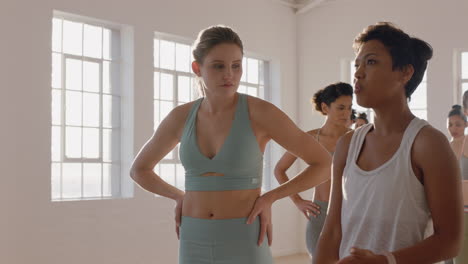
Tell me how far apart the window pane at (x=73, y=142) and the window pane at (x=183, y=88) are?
169 cm

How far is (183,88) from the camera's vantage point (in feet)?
26.4

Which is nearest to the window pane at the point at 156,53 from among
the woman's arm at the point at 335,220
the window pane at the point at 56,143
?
the window pane at the point at 56,143

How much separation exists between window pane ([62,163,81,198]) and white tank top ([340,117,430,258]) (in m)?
5.44

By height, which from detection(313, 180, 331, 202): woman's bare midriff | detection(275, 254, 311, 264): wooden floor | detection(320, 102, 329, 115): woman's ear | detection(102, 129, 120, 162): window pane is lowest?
detection(275, 254, 311, 264): wooden floor

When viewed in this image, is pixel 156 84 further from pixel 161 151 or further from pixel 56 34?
pixel 161 151

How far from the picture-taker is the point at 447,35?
8242 millimetres

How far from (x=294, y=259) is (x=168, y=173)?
2447 millimetres

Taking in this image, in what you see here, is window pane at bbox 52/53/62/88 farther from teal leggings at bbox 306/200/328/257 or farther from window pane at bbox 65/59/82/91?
teal leggings at bbox 306/200/328/257

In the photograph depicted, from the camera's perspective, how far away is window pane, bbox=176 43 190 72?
797 cm

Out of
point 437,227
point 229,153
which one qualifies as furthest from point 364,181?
point 229,153

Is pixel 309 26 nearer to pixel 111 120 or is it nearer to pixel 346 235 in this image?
pixel 111 120

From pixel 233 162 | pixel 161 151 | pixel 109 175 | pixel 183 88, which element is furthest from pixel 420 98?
pixel 233 162

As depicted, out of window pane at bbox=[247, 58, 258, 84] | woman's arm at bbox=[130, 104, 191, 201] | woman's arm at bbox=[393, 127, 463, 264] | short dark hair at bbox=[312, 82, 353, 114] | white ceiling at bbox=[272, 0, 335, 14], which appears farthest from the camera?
white ceiling at bbox=[272, 0, 335, 14]

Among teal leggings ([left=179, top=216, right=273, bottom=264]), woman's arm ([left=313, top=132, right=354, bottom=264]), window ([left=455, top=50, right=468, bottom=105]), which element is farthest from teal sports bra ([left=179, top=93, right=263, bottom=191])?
window ([left=455, top=50, right=468, bottom=105])
